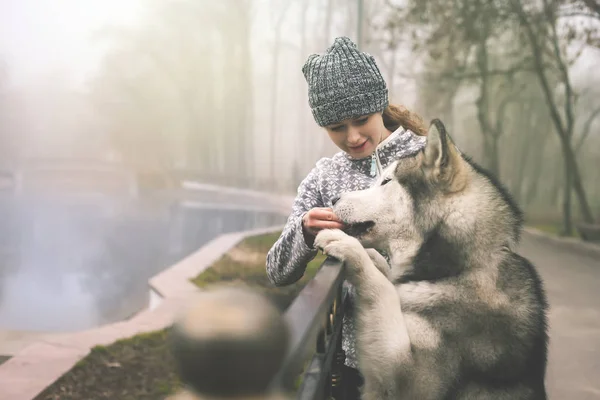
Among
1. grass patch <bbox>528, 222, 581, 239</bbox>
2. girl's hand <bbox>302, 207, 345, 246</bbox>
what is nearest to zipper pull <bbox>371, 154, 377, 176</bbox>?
girl's hand <bbox>302, 207, 345, 246</bbox>

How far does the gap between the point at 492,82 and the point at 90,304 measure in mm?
5054

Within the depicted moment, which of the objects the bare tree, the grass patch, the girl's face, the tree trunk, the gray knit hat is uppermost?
the bare tree

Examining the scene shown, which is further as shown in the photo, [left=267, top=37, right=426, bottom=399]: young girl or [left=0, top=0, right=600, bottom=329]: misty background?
[left=0, top=0, right=600, bottom=329]: misty background

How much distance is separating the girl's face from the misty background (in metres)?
4.44

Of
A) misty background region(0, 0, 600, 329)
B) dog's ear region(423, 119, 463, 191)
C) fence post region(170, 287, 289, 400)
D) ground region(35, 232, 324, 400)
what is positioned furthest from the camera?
misty background region(0, 0, 600, 329)

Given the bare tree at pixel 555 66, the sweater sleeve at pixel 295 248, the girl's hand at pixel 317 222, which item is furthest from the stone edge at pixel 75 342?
the bare tree at pixel 555 66

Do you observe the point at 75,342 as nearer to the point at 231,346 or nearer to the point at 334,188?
the point at 334,188

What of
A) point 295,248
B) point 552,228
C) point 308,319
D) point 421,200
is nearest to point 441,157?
point 421,200

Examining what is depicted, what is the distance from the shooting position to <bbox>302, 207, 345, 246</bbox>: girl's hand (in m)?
1.08

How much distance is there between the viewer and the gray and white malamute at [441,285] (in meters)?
0.98

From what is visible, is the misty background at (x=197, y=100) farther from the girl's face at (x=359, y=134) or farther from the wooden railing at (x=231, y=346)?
the wooden railing at (x=231, y=346)

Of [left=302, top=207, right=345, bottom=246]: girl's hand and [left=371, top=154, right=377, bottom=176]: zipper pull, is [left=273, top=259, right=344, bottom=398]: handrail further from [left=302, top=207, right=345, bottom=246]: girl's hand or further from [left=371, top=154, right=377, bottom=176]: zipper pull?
[left=371, top=154, right=377, bottom=176]: zipper pull

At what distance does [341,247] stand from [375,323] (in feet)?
Result: 0.53

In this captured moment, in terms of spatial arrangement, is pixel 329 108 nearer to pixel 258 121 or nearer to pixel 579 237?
pixel 579 237
